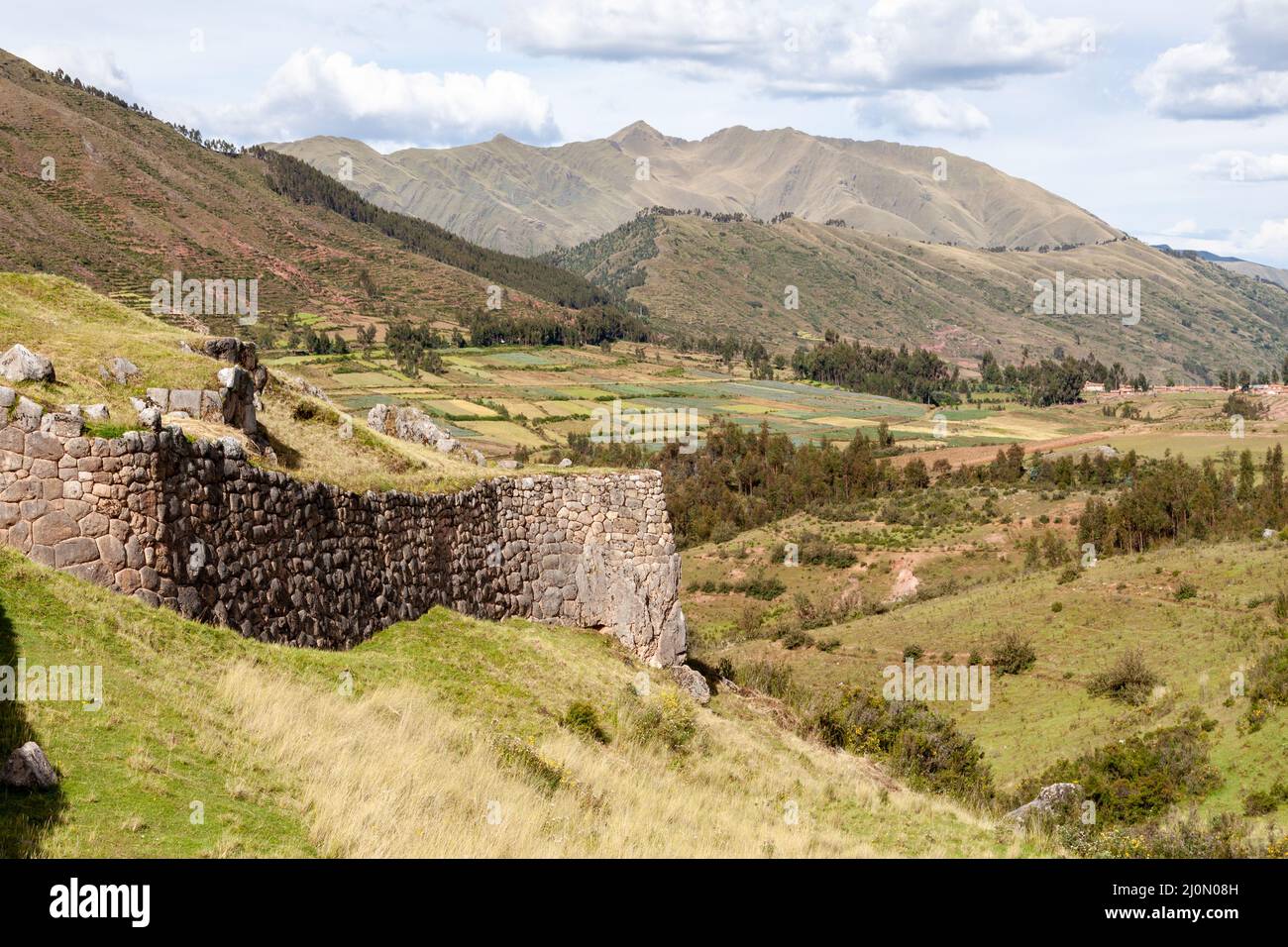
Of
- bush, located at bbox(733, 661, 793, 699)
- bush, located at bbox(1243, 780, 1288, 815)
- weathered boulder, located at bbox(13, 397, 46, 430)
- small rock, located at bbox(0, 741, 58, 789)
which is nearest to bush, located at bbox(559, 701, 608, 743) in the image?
weathered boulder, located at bbox(13, 397, 46, 430)

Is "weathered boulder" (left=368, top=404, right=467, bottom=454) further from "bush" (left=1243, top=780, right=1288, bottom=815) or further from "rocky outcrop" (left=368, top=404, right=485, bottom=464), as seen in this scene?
"bush" (left=1243, top=780, right=1288, bottom=815)

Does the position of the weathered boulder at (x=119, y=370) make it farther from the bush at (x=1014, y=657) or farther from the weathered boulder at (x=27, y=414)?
the bush at (x=1014, y=657)

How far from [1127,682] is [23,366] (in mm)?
39341

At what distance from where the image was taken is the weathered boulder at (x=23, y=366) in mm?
13914

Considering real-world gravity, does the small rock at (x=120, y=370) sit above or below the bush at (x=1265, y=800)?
above

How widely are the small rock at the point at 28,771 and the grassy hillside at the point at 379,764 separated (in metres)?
0.16

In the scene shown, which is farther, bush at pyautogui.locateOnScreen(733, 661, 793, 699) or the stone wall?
bush at pyautogui.locateOnScreen(733, 661, 793, 699)

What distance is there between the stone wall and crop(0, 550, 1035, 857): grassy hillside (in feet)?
2.09

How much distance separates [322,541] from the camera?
1580cm

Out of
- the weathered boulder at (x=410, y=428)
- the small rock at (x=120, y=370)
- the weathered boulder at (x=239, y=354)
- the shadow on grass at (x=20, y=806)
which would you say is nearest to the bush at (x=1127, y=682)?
the weathered boulder at (x=410, y=428)

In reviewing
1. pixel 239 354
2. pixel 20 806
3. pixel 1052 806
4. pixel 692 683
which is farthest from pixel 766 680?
pixel 20 806

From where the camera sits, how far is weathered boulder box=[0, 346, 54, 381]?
13914mm

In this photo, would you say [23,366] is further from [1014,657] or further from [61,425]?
[1014,657]
